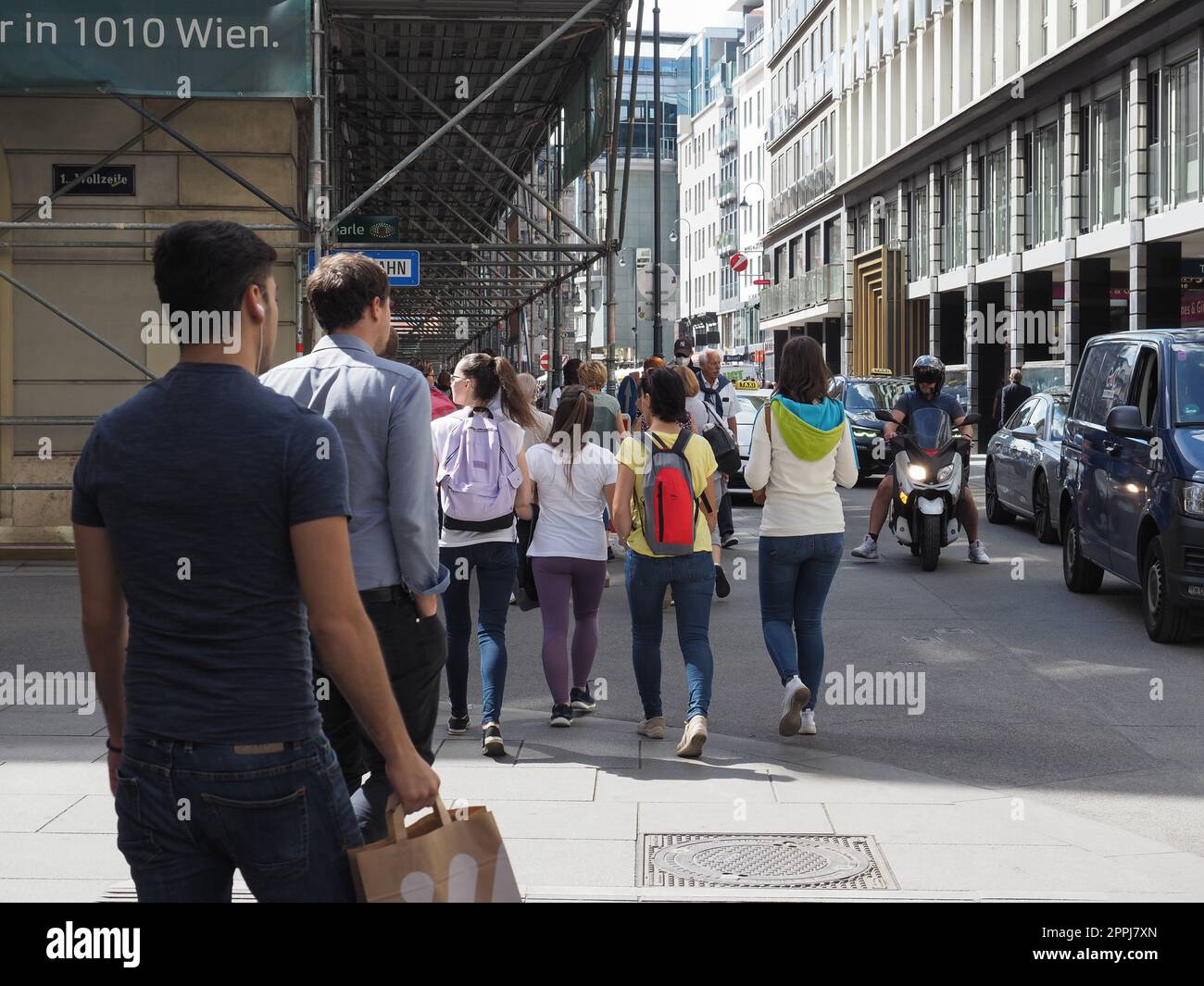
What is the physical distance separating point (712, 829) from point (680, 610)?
1753mm

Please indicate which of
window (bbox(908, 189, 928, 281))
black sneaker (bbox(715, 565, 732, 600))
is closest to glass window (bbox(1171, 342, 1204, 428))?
black sneaker (bbox(715, 565, 732, 600))

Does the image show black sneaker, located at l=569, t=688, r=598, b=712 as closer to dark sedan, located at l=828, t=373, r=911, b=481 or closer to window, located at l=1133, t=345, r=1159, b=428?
window, located at l=1133, t=345, r=1159, b=428

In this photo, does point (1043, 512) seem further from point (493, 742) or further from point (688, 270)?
point (688, 270)

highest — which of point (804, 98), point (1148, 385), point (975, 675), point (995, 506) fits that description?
point (804, 98)

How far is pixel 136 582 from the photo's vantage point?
2.86 meters

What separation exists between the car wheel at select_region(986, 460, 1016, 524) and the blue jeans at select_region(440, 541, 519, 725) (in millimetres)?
12279

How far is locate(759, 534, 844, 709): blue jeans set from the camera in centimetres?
797

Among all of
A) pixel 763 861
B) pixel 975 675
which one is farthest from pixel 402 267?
pixel 763 861

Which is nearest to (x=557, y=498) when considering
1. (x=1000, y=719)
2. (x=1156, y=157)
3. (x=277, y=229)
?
(x=1000, y=719)

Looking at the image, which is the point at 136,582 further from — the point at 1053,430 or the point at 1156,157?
the point at 1156,157

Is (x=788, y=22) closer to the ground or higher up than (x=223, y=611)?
higher up

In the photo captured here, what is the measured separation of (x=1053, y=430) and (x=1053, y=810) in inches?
408

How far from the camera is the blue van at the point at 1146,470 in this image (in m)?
10.3

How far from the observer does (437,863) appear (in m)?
2.91
